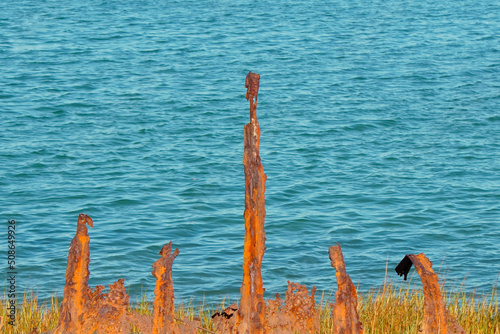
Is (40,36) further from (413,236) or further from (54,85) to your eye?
(413,236)

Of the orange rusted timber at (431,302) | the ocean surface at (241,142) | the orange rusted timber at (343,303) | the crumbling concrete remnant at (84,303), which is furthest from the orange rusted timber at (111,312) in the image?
the ocean surface at (241,142)

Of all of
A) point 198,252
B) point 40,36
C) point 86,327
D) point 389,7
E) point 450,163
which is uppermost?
point 389,7

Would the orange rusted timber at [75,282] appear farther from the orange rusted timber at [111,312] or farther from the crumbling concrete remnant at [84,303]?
the orange rusted timber at [111,312]

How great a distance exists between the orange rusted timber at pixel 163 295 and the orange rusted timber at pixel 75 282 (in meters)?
0.35

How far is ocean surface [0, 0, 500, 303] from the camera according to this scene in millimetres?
12555

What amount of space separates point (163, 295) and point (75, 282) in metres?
0.43

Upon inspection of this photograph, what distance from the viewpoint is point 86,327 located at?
3533 mm

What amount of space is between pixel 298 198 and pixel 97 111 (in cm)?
931

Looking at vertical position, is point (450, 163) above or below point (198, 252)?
above

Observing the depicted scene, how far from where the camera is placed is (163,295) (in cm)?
341

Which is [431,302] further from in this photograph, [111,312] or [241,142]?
[241,142]

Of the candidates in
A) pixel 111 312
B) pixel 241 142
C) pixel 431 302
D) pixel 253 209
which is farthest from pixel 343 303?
pixel 241 142

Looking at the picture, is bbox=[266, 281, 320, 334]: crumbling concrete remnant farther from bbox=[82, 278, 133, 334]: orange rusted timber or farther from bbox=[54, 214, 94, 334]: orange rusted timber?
bbox=[54, 214, 94, 334]: orange rusted timber

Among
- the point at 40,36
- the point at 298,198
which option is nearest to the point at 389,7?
the point at 40,36
